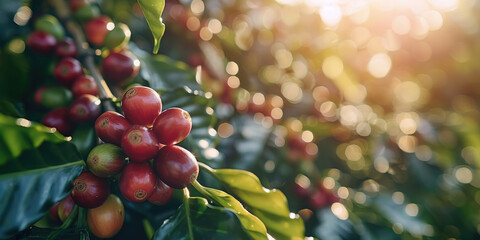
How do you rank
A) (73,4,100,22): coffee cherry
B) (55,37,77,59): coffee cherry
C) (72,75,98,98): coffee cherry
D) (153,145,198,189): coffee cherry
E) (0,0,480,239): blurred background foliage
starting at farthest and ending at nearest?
(0,0,480,239): blurred background foliage → (73,4,100,22): coffee cherry → (55,37,77,59): coffee cherry → (72,75,98,98): coffee cherry → (153,145,198,189): coffee cherry

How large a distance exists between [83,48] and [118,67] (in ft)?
1.03

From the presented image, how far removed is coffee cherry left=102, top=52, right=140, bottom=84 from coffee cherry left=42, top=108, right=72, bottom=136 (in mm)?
196

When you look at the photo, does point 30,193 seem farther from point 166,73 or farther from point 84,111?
point 166,73

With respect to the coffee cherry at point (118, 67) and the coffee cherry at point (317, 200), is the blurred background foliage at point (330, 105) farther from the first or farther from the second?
the coffee cherry at point (118, 67)

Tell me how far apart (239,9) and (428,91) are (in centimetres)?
219

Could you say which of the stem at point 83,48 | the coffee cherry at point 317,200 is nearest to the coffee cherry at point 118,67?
the stem at point 83,48

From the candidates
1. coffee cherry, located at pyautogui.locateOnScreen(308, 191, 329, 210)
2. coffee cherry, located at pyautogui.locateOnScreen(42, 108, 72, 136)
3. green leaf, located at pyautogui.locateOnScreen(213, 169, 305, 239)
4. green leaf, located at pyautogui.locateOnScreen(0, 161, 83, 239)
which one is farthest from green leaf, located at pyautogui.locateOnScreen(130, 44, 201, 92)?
coffee cherry, located at pyautogui.locateOnScreen(308, 191, 329, 210)

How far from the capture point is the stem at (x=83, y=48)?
1138 millimetres

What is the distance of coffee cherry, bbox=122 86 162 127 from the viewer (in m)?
0.88

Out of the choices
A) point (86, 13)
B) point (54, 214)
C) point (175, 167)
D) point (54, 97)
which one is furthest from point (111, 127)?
point (86, 13)

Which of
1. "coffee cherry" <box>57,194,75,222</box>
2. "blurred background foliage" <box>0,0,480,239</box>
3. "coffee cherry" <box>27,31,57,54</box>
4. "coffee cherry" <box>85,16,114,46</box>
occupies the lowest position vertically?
"coffee cherry" <box>57,194,75,222</box>

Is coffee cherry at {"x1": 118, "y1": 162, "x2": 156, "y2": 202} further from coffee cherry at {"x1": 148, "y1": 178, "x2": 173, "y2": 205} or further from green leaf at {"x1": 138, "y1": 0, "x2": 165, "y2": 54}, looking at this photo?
green leaf at {"x1": 138, "y1": 0, "x2": 165, "y2": 54}

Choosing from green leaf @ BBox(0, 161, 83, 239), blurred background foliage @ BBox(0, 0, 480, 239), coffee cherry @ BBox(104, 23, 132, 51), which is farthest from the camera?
blurred background foliage @ BBox(0, 0, 480, 239)

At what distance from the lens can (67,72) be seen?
1212 mm
